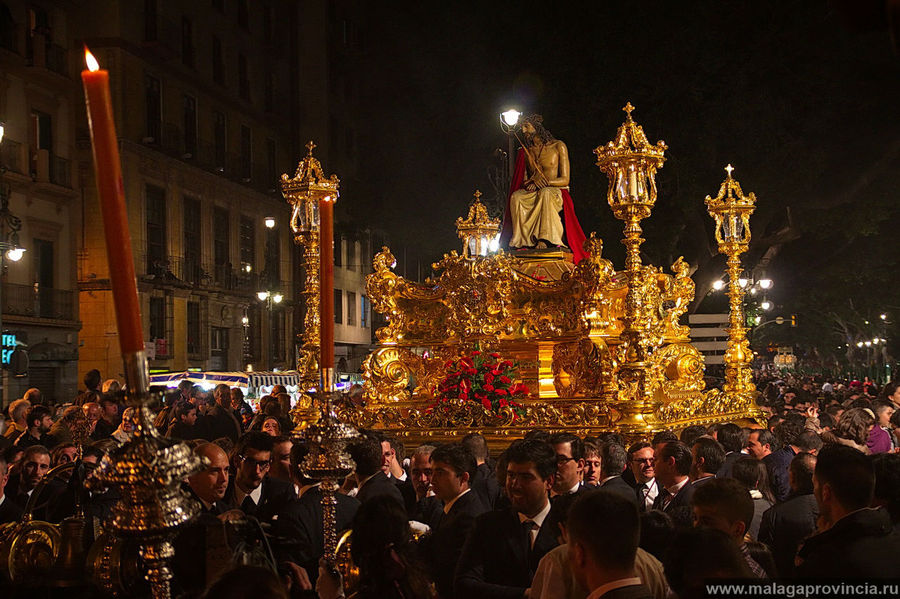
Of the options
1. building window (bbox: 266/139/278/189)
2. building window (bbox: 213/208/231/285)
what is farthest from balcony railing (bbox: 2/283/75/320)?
building window (bbox: 266/139/278/189)

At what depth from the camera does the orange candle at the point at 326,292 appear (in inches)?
168

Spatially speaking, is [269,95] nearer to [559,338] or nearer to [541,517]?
[559,338]

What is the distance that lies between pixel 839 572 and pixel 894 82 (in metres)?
22.0

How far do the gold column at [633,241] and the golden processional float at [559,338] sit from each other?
0.01 metres

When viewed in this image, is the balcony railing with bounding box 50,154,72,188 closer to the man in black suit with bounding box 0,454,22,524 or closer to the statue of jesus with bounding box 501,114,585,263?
the statue of jesus with bounding box 501,114,585,263

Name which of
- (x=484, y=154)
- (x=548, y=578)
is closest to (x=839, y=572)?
(x=548, y=578)

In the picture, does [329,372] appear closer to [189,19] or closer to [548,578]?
[548,578]

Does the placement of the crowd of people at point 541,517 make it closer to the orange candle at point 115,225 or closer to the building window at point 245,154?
the orange candle at point 115,225

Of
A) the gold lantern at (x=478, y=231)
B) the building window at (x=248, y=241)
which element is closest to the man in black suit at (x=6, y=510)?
the gold lantern at (x=478, y=231)

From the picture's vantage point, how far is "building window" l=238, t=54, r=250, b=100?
42.6 m

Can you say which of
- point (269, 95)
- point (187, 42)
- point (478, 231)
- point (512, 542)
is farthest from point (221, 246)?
point (512, 542)

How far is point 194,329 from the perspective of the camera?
3838 cm

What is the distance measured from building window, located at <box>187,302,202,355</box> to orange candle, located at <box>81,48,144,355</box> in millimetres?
36444

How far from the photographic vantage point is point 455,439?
12.5 m
